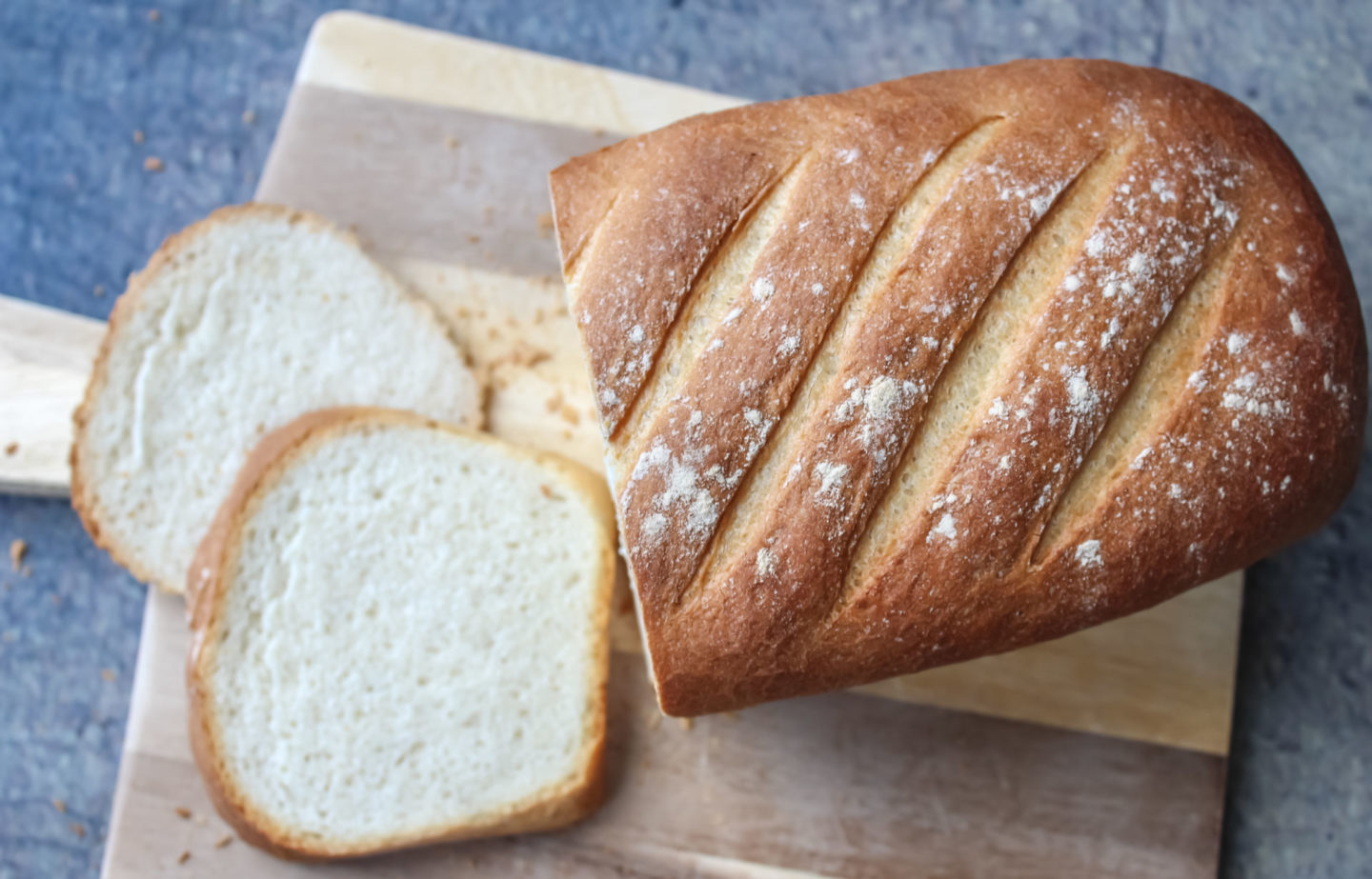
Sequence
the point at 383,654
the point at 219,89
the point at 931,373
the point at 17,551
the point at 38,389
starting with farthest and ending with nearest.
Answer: the point at 219,89
the point at 17,551
the point at 38,389
the point at 383,654
the point at 931,373

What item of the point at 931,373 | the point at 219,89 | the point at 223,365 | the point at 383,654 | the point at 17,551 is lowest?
the point at 17,551

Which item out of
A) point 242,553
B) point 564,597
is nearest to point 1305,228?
point 564,597

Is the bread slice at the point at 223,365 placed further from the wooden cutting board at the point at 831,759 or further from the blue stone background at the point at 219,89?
the blue stone background at the point at 219,89

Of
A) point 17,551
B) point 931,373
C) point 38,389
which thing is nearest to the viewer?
point 931,373

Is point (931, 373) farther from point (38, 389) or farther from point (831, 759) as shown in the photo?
point (38, 389)

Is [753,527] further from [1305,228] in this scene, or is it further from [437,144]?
[437,144]

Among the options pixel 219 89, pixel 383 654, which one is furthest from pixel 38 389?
pixel 383 654

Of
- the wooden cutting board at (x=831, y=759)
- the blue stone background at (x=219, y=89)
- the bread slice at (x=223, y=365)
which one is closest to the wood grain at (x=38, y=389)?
the wooden cutting board at (x=831, y=759)
